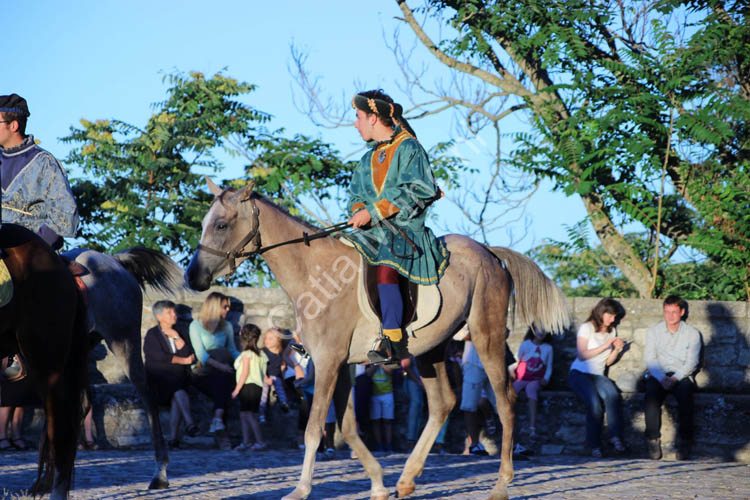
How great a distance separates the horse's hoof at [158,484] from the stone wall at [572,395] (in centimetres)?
375

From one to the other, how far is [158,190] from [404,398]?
10247mm

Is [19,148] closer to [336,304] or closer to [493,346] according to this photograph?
[336,304]

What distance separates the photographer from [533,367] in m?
11.0

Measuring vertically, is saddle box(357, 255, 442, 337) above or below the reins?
below

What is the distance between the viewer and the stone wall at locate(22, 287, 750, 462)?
34.7 feet

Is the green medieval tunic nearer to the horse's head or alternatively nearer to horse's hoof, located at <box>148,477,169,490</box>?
the horse's head

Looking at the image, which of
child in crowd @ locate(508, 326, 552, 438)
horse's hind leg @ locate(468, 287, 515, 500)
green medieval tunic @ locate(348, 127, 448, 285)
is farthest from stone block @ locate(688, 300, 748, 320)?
green medieval tunic @ locate(348, 127, 448, 285)

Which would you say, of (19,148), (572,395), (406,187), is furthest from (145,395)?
(572,395)

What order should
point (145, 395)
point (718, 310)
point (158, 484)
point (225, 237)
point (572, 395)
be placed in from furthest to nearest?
point (718, 310) < point (572, 395) < point (145, 395) < point (158, 484) < point (225, 237)

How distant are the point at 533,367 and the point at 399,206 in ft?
17.2

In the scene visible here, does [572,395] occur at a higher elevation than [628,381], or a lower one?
lower

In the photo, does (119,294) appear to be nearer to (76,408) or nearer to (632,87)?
(76,408)

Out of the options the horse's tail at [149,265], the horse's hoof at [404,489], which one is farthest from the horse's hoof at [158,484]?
the horse's tail at [149,265]

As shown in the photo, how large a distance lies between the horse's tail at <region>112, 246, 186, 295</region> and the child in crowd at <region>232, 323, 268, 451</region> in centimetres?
228
